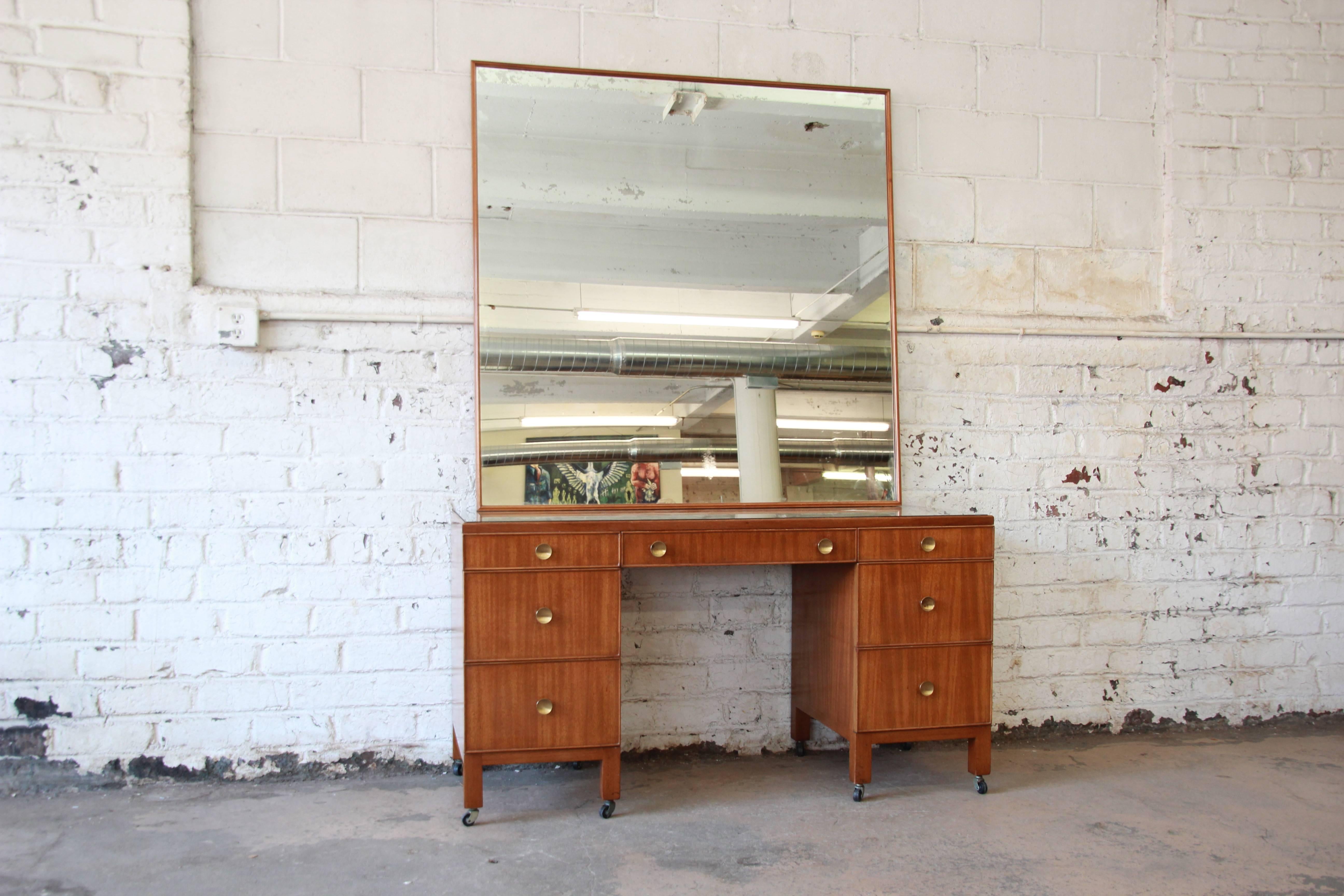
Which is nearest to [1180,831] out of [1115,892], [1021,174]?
[1115,892]

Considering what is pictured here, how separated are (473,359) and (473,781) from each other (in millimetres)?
1207

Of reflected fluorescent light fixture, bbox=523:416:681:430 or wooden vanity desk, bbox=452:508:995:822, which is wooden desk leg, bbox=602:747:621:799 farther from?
reflected fluorescent light fixture, bbox=523:416:681:430

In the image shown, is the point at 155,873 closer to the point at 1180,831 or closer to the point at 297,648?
the point at 297,648

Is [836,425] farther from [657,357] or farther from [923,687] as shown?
[923,687]

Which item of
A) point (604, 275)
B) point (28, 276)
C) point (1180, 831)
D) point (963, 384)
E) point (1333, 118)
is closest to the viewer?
point (1180, 831)

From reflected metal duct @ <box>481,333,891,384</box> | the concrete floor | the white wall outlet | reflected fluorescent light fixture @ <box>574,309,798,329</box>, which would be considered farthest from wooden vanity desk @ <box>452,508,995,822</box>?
the white wall outlet

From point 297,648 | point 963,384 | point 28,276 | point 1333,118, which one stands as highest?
point 1333,118

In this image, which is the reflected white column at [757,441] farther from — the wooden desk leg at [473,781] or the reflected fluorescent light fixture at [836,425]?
the wooden desk leg at [473,781]

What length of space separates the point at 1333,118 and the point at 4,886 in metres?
4.57

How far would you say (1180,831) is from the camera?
85.7 inches

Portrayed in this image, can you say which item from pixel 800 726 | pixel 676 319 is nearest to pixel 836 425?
pixel 676 319

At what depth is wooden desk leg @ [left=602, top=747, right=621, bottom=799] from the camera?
2232mm

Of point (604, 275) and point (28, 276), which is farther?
point (604, 275)

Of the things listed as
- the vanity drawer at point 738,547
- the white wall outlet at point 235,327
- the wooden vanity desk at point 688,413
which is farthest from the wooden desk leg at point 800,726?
the white wall outlet at point 235,327
